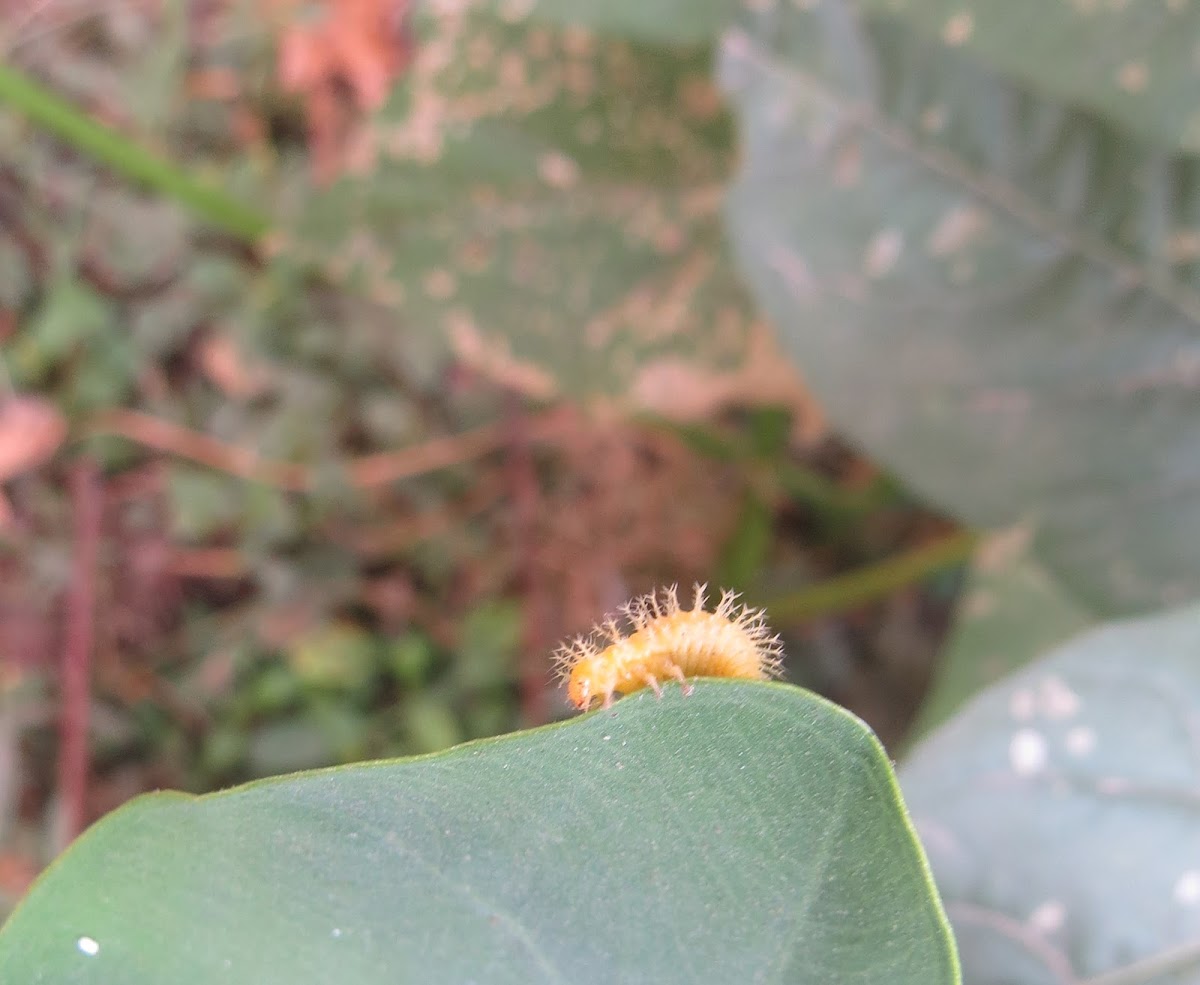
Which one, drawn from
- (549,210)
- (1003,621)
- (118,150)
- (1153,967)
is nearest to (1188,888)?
(1153,967)

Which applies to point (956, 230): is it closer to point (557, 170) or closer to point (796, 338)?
point (796, 338)

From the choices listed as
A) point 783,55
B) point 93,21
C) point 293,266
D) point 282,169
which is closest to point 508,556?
point 293,266

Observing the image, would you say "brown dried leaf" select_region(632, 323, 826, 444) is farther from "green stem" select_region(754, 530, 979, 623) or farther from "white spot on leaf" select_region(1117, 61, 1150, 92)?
"white spot on leaf" select_region(1117, 61, 1150, 92)

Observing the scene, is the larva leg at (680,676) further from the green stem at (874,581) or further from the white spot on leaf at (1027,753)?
the green stem at (874,581)

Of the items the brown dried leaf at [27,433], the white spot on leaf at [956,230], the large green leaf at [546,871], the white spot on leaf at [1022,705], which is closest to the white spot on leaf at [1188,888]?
the white spot on leaf at [1022,705]

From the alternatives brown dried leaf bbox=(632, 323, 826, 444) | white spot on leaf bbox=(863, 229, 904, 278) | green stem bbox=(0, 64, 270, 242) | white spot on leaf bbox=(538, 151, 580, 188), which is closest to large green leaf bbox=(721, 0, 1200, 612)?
white spot on leaf bbox=(863, 229, 904, 278)

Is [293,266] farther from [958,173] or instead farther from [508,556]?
[958,173]
